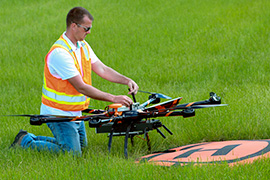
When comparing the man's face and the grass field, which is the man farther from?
the grass field

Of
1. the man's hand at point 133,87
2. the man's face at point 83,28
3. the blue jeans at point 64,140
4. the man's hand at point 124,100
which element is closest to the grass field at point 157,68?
the blue jeans at point 64,140

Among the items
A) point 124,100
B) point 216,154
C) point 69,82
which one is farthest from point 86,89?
point 216,154

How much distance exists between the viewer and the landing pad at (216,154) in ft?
14.5

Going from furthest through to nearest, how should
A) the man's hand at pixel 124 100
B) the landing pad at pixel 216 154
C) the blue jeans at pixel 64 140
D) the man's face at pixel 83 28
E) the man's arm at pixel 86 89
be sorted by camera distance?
1. the blue jeans at pixel 64 140
2. the man's face at pixel 83 28
3. the man's arm at pixel 86 89
4. the man's hand at pixel 124 100
5. the landing pad at pixel 216 154

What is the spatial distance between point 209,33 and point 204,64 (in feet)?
6.77

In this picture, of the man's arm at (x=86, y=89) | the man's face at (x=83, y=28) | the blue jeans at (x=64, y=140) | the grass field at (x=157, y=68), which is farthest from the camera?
the blue jeans at (x=64, y=140)

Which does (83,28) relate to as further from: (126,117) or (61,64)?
(126,117)

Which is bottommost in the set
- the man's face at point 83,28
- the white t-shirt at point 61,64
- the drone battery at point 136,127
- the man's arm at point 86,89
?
the drone battery at point 136,127

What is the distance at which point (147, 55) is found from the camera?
1013 cm

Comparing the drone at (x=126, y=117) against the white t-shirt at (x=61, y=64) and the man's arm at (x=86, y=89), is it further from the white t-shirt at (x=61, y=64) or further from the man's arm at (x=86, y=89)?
the white t-shirt at (x=61, y=64)

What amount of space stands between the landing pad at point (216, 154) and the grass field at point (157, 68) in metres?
0.18

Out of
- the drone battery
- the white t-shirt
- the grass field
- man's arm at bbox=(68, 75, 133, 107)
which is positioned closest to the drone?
the drone battery

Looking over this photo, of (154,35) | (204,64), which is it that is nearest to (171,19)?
(154,35)

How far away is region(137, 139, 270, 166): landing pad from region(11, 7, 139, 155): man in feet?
3.07
